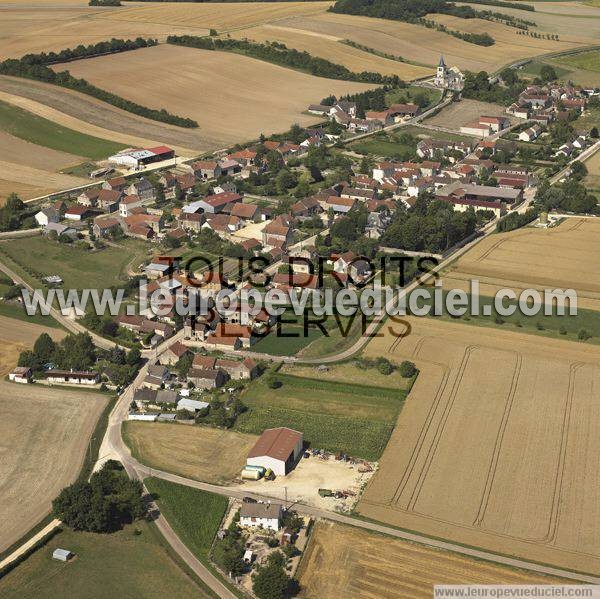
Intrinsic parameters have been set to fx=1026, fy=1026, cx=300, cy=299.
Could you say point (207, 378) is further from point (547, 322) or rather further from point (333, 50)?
point (333, 50)

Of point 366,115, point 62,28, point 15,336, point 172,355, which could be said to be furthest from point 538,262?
point 62,28

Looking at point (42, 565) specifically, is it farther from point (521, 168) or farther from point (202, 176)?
point (521, 168)

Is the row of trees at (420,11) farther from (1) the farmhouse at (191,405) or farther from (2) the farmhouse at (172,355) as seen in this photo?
(1) the farmhouse at (191,405)

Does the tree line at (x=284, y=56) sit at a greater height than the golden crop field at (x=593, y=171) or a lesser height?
greater

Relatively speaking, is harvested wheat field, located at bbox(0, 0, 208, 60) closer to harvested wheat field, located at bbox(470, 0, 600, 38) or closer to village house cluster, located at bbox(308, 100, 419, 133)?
village house cluster, located at bbox(308, 100, 419, 133)

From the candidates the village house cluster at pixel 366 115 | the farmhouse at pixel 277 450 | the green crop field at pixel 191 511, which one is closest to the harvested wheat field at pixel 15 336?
the green crop field at pixel 191 511

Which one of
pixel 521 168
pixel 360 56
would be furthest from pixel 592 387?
pixel 360 56

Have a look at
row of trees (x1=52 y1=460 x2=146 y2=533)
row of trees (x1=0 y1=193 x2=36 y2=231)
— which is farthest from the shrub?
row of trees (x1=0 y1=193 x2=36 y2=231)
